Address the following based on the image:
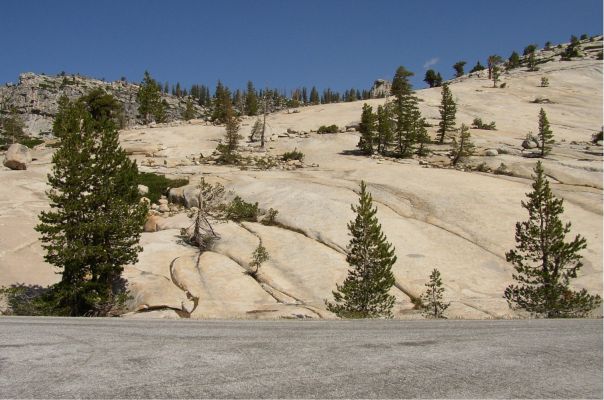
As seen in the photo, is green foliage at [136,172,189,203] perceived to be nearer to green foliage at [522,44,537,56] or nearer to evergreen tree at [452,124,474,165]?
evergreen tree at [452,124,474,165]

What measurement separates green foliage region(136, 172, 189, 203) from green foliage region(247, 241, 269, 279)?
1736cm

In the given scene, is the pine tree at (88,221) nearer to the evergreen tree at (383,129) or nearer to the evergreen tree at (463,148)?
the evergreen tree at (383,129)

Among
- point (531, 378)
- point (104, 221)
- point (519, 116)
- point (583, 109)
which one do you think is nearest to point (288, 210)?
point (104, 221)

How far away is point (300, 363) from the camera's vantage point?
611 cm

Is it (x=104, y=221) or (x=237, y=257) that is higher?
(x=104, y=221)

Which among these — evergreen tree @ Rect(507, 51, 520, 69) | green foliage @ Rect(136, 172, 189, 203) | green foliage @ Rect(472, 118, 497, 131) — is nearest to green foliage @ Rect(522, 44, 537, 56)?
evergreen tree @ Rect(507, 51, 520, 69)

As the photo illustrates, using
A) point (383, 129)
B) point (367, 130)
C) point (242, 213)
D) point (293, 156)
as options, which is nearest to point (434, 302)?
point (242, 213)

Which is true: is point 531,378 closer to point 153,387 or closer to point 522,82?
point 153,387

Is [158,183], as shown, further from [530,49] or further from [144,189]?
[530,49]

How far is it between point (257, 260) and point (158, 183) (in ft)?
69.0

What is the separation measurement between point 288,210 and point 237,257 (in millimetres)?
7118

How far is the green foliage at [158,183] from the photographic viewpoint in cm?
4010

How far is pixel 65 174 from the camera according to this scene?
23.1m

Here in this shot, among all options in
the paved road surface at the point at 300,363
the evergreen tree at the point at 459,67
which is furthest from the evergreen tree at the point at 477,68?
the paved road surface at the point at 300,363
